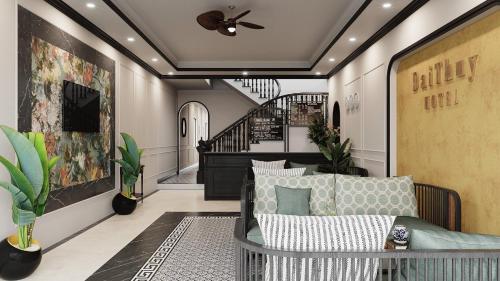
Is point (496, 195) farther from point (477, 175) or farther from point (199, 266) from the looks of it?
point (199, 266)

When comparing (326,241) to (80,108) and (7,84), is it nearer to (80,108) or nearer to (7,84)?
(7,84)

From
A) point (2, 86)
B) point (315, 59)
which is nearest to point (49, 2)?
point (2, 86)

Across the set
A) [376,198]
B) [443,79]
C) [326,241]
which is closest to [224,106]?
[443,79]

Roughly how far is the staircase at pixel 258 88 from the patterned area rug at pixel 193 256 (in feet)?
22.1

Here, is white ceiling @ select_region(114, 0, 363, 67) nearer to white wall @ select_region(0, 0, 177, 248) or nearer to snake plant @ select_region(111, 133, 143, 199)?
white wall @ select_region(0, 0, 177, 248)

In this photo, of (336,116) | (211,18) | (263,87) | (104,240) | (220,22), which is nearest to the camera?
(104,240)

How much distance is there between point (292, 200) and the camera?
347 cm

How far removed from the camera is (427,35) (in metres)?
3.94

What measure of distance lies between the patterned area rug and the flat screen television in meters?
1.82

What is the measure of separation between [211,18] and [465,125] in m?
3.08

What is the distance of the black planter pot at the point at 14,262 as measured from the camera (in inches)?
124

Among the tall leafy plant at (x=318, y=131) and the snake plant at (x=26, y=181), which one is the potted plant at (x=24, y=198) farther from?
the tall leafy plant at (x=318, y=131)

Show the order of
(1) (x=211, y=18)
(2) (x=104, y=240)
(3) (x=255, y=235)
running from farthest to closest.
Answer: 1. (1) (x=211, y=18)
2. (2) (x=104, y=240)
3. (3) (x=255, y=235)

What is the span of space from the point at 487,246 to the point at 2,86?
379cm
